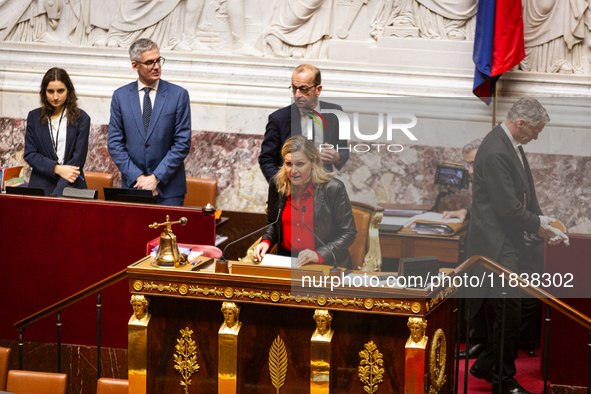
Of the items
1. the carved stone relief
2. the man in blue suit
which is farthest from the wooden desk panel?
the carved stone relief

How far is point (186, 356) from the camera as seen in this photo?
3381 mm

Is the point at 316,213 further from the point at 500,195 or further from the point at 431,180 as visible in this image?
the point at 500,195

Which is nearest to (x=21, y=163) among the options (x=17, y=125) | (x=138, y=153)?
(x=17, y=125)

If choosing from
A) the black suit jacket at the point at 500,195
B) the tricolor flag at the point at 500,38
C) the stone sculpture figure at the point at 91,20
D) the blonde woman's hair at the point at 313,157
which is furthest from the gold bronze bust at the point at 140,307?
the stone sculpture figure at the point at 91,20

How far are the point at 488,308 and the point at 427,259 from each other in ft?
4.78

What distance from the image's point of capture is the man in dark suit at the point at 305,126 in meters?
Result: 2.93

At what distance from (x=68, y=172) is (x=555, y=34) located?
437cm

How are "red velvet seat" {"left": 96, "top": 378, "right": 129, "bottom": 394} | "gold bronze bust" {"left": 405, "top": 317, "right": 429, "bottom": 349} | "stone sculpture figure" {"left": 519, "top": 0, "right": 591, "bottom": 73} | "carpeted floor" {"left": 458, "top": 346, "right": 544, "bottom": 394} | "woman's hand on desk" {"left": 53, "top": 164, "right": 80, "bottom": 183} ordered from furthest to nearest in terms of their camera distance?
"stone sculpture figure" {"left": 519, "top": 0, "right": 591, "bottom": 73}
"woman's hand on desk" {"left": 53, "top": 164, "right": 80, "bottom": 183}
"carpeted floor" {"left": 458, "top": 346, "right": 544, "bottom": 394}
"red velvet seat" {"left": 96, "top": 378, "right": 129, "bottom": 394}
"gold bronze bust" {"left": 405, "top": 317, "right": 429, "bottom": 349}

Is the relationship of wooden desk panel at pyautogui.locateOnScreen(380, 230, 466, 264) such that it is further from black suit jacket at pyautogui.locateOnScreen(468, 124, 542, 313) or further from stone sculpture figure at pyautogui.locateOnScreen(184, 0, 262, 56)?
stone sculpture figure at pyautogui.locateOnScreen(184, 0, 262, 56)

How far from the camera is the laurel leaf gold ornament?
10.8 ft

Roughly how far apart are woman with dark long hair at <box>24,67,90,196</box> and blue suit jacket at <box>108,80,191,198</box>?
268 millimetres

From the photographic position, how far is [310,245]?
321cm

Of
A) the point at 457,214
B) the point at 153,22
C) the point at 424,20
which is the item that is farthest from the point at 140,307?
the point at 424,20

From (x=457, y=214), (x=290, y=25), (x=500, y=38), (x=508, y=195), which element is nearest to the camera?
(x=457, y=214)
